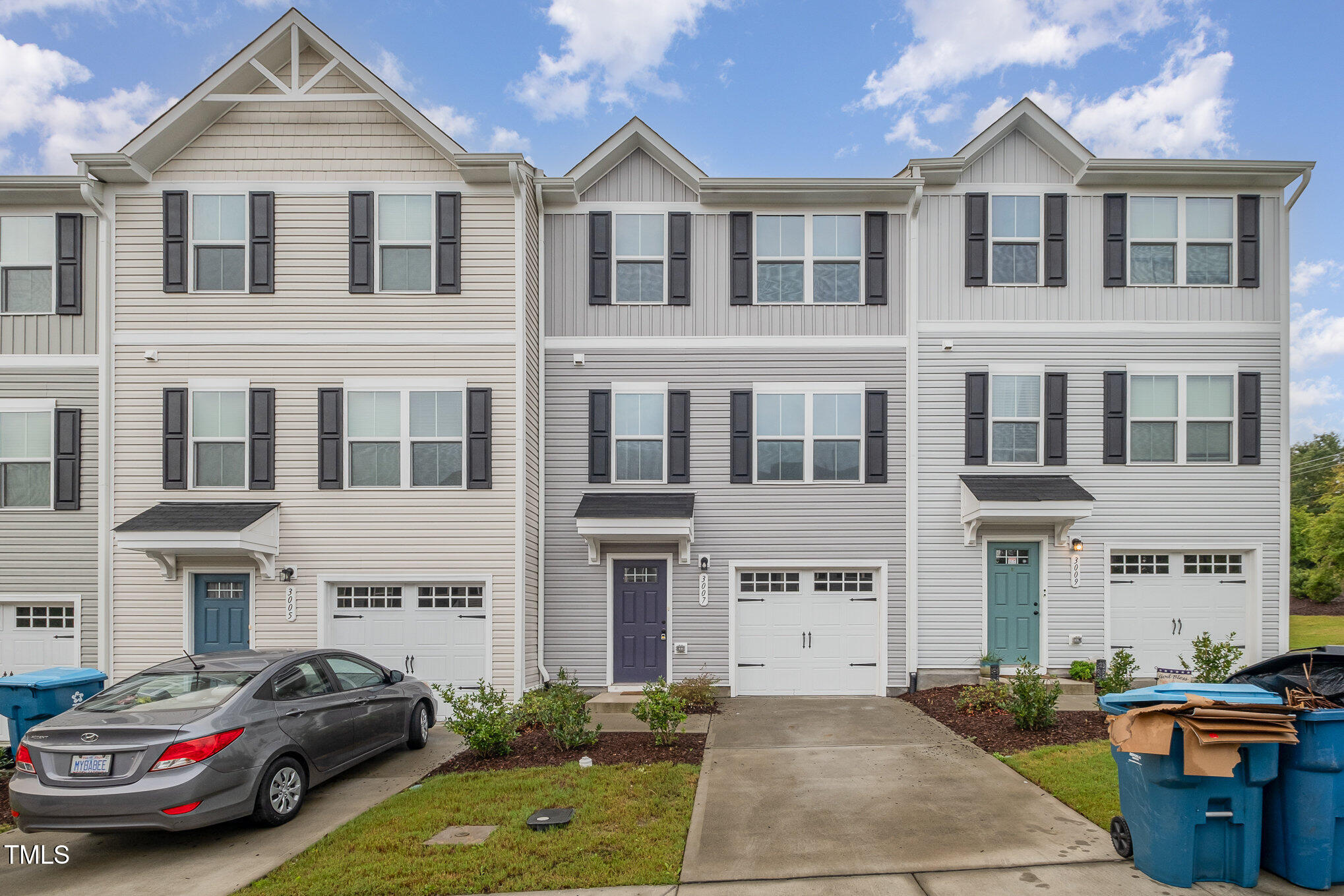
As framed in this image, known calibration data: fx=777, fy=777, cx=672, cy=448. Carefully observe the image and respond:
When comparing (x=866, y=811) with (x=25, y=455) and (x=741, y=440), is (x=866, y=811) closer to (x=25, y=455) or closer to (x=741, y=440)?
(x=741, y=440)

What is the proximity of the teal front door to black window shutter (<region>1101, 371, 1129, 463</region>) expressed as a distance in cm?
182

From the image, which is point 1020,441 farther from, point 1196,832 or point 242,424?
point 242,424

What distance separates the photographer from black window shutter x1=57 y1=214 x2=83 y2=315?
1166 cm

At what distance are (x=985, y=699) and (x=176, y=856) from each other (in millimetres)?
8883

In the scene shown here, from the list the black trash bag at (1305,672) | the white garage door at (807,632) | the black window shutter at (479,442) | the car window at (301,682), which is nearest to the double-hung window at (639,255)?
the black window shutter at (479,442)

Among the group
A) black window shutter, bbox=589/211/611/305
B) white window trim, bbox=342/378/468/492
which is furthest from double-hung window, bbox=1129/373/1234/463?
white window trim, bbox=342/378/468/492

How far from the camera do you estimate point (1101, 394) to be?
1209cm

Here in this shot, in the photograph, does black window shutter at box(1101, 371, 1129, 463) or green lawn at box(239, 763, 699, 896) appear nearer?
green lawn at box(239, 763, 699, 896)

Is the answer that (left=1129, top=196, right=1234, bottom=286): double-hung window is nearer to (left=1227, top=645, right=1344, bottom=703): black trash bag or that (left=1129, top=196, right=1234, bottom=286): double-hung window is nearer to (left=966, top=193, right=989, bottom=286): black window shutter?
(left=966, top=193, right=989, bottom=286): black window shutter

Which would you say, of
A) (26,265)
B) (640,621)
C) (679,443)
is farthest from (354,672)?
(26,265)

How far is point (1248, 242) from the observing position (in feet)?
39.8

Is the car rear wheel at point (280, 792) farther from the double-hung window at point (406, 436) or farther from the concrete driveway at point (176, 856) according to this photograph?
the double-hung window at point (406, 436)

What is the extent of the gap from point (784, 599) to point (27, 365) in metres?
11.9

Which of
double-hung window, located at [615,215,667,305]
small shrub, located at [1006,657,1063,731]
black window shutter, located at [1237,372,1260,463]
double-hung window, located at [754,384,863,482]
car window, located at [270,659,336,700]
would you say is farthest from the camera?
double-hung window, located at [615,215,667,305]
